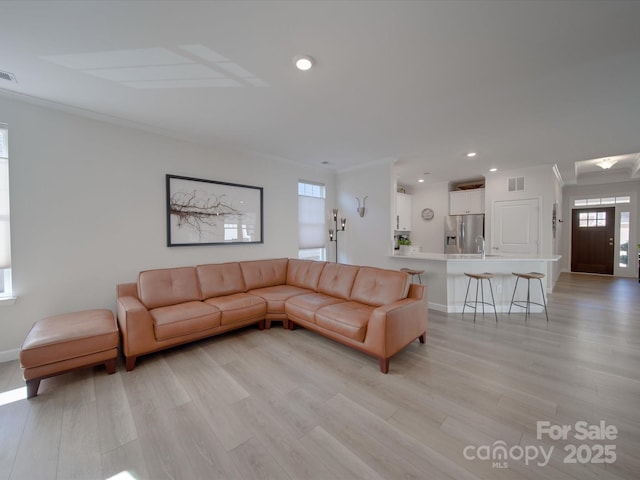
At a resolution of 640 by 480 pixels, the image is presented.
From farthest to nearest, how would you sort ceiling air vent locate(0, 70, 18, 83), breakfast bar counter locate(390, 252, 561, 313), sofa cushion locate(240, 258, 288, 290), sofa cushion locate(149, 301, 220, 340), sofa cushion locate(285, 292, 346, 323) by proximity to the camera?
breakfast bar counter locate(390, 252, 561, 313) < sofa cushion locate(240, 258, 288, 290) < sofa cushion locate(285, 292, 346, 323) < sofa cushion locate(149, 301, 220, 340) < ceiling air vent locate(0, 70, 18, 83)

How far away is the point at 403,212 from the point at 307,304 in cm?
458

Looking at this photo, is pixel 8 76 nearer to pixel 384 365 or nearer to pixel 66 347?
pixel 66 347

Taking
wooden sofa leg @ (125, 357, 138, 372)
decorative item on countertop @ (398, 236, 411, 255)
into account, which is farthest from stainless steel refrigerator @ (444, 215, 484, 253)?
wooden sofa leg @ (125, 357, 138, 372)

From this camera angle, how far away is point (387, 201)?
470 cm

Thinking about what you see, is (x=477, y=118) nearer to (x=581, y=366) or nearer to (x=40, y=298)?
(x=581, y=366)

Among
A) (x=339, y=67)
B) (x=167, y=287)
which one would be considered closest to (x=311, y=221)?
(x=167, y=287)

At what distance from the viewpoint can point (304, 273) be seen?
404 centimetres

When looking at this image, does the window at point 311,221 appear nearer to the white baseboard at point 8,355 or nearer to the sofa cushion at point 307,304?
the sofa cushion at point 307,304

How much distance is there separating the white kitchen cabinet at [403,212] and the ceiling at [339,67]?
9.63 ft

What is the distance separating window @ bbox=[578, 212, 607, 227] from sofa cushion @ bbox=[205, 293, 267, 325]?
369 inches

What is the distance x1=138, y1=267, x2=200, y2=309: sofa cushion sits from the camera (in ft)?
9.62

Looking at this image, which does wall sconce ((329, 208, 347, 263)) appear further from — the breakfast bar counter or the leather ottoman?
the leather ottoman

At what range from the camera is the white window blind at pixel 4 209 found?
8.17ft

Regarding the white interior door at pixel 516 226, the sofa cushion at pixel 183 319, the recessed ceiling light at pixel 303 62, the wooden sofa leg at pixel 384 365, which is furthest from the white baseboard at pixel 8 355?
the white interior door at pixel 516 226
